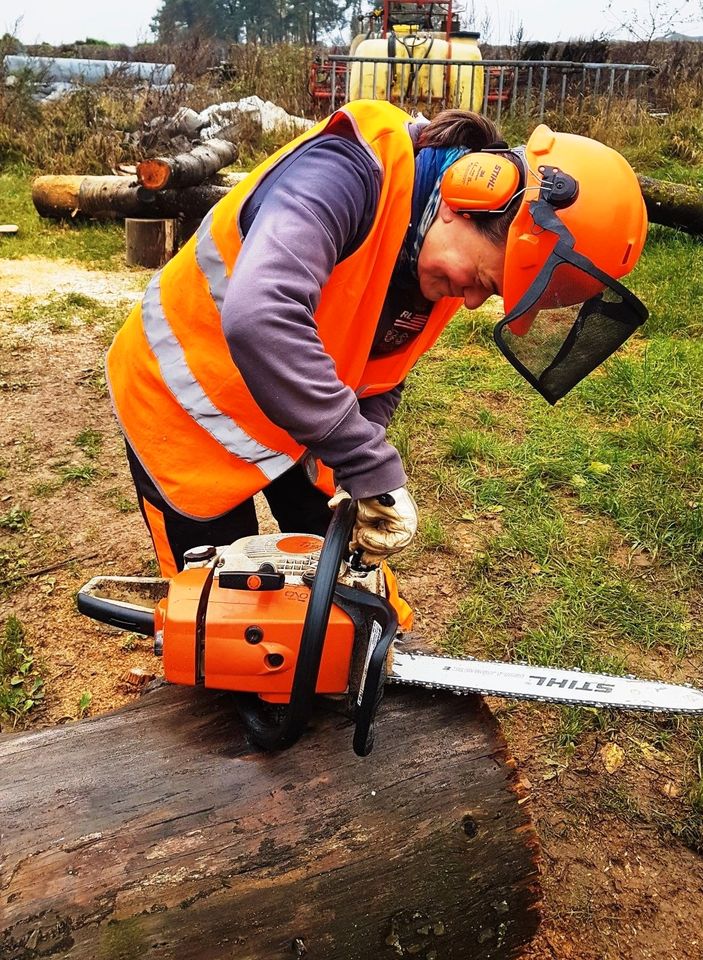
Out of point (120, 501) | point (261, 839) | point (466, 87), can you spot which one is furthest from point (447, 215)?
point (466, 87)

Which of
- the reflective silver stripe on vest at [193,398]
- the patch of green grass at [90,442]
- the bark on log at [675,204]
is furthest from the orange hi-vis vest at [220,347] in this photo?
the bark on log at [675,204]

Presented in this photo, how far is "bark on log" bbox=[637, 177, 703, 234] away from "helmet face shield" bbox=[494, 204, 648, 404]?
18.3 feet

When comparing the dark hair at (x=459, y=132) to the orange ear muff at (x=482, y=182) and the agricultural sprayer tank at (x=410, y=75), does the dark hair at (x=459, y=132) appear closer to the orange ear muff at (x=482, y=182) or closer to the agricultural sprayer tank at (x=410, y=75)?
the orange ear muff at (x=482, y=182)

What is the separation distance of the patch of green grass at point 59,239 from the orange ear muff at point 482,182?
21.4 feet

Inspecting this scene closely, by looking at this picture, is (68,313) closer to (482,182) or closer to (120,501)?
(120,501)

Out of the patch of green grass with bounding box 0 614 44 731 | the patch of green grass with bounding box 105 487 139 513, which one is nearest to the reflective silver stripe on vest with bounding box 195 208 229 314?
the patch of green grass with bounding box 0 614 44 731

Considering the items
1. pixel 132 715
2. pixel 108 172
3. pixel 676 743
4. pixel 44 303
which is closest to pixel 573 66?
pixel 108 172

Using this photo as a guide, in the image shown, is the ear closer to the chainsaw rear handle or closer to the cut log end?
the chainsaw rear handle

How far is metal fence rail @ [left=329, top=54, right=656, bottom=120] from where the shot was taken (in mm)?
10992

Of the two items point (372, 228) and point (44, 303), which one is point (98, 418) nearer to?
point (44, 303)

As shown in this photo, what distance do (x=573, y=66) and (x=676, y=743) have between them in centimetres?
1171

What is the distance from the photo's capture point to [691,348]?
5.13 m

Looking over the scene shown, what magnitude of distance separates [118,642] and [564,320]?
2.10m

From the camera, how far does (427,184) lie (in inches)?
63.6
